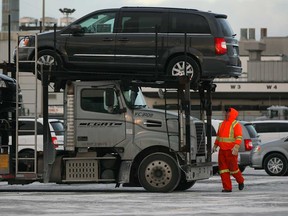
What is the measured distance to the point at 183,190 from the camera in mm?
19312

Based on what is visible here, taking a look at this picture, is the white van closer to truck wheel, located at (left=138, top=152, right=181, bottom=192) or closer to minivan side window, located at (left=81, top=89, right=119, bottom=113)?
minivan side window, located at (left=81, top=89, right=119, bottom=113)

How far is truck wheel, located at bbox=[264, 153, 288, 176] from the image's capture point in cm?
2666

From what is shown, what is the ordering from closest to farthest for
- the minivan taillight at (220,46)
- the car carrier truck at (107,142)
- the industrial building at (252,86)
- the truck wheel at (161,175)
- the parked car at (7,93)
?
1. the truck wheel at (161,175)
2. the car carrier truck at (107,142)
3. the minivan taillight at (220,46)
4. the parked car at (7,93)
5. the industrial building at (252,86)

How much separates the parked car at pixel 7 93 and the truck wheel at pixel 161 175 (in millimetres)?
3096

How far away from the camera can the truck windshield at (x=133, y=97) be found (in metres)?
18.3

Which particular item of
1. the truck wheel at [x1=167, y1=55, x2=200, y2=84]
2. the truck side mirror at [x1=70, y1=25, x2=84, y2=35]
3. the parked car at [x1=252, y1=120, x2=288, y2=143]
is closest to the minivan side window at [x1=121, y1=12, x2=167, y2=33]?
the truck wheel at [x1=167, y1=55, x2=200, y2=84]

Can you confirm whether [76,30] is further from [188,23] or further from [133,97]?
[188,23]

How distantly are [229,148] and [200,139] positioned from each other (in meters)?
0.63

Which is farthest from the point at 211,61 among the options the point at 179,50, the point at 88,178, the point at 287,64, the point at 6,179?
the point at 287,64

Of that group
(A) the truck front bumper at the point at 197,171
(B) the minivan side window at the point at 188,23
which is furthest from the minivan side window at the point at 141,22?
(A) the truck front bumper at the point at 197,171

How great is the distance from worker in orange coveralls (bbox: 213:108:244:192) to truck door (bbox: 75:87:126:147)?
7.30ft

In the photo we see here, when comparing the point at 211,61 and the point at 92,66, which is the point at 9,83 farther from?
the point at 211,61

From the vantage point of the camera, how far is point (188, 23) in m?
18.6

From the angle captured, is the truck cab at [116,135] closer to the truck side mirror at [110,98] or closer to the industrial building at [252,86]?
the truck side mirror at [110,98]
